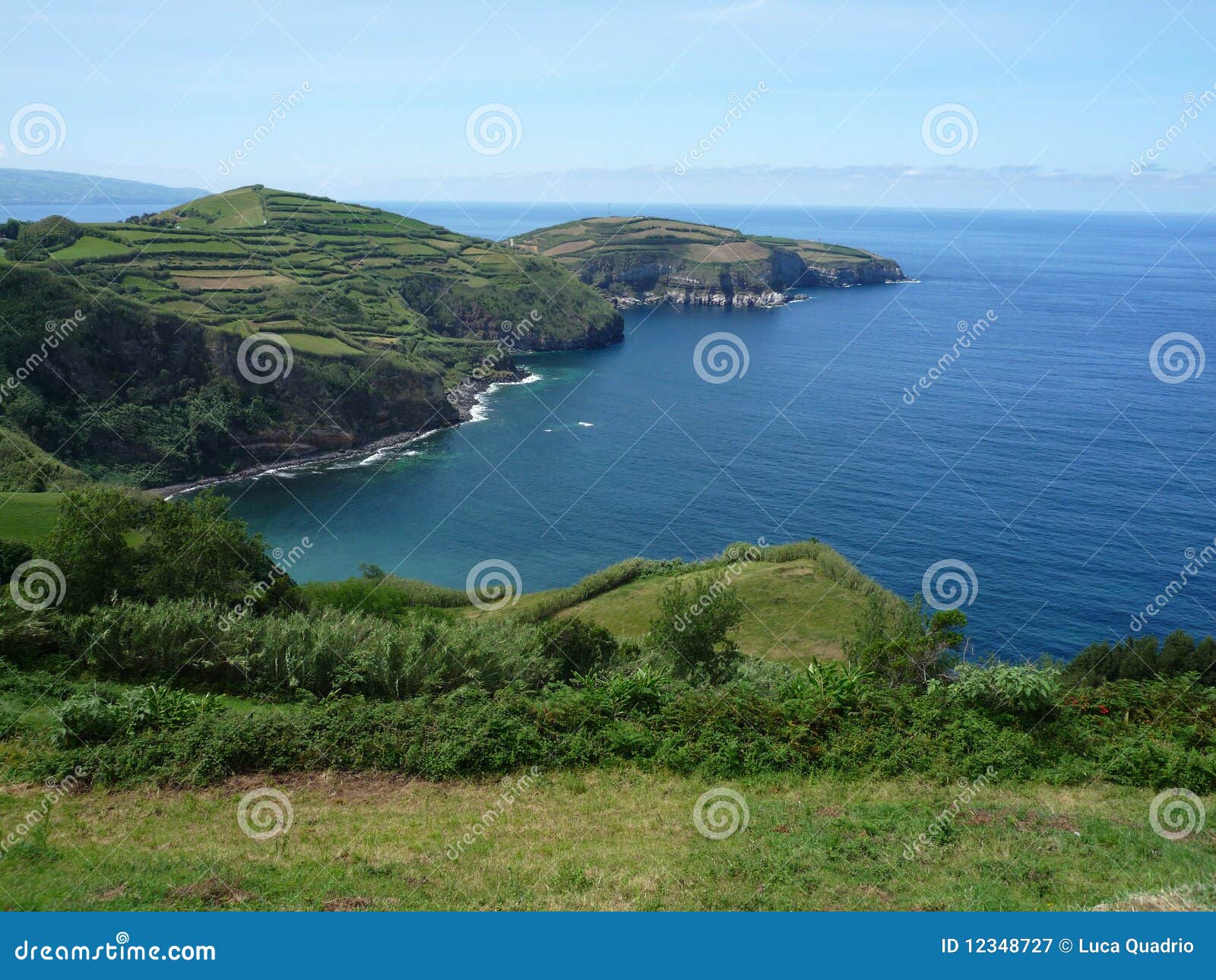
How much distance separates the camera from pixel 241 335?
89.2 m

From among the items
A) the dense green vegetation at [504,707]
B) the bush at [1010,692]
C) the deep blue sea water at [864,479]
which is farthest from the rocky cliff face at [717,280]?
the bush at [1010,692]

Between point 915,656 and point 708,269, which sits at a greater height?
point 708,269

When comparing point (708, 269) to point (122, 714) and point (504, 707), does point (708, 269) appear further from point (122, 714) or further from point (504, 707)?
point (122, 714)

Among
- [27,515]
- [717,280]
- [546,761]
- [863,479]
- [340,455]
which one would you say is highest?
[717,280]

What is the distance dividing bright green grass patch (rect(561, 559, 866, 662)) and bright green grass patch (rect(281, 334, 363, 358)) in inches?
2351

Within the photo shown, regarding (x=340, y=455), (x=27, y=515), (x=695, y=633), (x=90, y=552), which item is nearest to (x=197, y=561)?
(x=90, y=552)

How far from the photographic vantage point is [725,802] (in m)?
13.8

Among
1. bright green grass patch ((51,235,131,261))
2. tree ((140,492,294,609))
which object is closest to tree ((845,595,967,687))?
tree ((140,492,294,609))

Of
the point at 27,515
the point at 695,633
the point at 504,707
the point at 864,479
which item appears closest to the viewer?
the point at 504,707

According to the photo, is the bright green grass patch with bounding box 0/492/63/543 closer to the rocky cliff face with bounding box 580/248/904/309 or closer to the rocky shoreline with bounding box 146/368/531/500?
the rocky shoreline with bounding box 146/368/531/500

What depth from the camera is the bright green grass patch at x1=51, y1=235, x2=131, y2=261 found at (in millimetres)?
102688

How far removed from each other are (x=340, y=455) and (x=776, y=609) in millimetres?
56127

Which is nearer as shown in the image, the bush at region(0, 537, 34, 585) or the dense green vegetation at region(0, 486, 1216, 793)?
the dense green vegetation at region(0, 486, 1216, 793)

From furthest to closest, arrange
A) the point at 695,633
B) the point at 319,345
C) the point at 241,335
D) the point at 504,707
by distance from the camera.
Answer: the point at 319,345 → the point at 241,335 → the point at 695,633 → the point at 504,707
